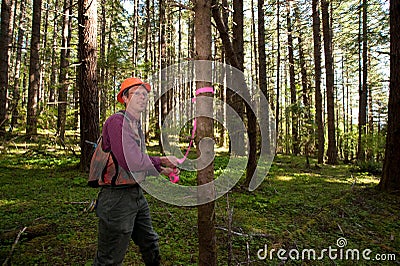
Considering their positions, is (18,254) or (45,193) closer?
(18,254)

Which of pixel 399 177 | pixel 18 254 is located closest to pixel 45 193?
pixel 18 254

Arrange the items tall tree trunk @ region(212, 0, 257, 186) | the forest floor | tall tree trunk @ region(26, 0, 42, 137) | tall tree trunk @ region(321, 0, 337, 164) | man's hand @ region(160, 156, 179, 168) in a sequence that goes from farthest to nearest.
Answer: tall tree trunk @ region(321, 0, 337, 164) → tall tree trunk @ region(26, 0, 42, 137) → tall tree trunk @ region(212, 0, 257, 186) → the forest floor → man's hand @ region(160, 156, 179, 168)

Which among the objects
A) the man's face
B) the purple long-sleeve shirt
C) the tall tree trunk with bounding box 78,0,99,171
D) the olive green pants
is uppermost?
the tall tree trunk with bounding box 78,0,99,171

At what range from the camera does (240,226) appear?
4719 millimetres

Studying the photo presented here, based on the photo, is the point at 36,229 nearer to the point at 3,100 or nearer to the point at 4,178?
the point at 4,178

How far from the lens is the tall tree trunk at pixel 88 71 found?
777 cm


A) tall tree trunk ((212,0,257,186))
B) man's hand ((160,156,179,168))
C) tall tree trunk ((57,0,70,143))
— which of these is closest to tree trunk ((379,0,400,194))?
tall tree trunk ((212,0,257,186))

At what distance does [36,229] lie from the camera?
4.09 meters

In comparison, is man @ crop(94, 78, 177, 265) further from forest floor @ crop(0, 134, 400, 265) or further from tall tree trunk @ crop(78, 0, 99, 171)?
tall tree trunk @ crop(78, 0, 99, 171)

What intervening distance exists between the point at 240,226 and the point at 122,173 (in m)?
2.85

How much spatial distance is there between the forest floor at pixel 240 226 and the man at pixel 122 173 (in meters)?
0.97

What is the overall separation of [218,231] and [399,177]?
202 inches

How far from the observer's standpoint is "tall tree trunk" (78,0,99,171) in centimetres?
777

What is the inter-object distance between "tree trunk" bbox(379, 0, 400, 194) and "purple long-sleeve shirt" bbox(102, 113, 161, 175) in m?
6.70
